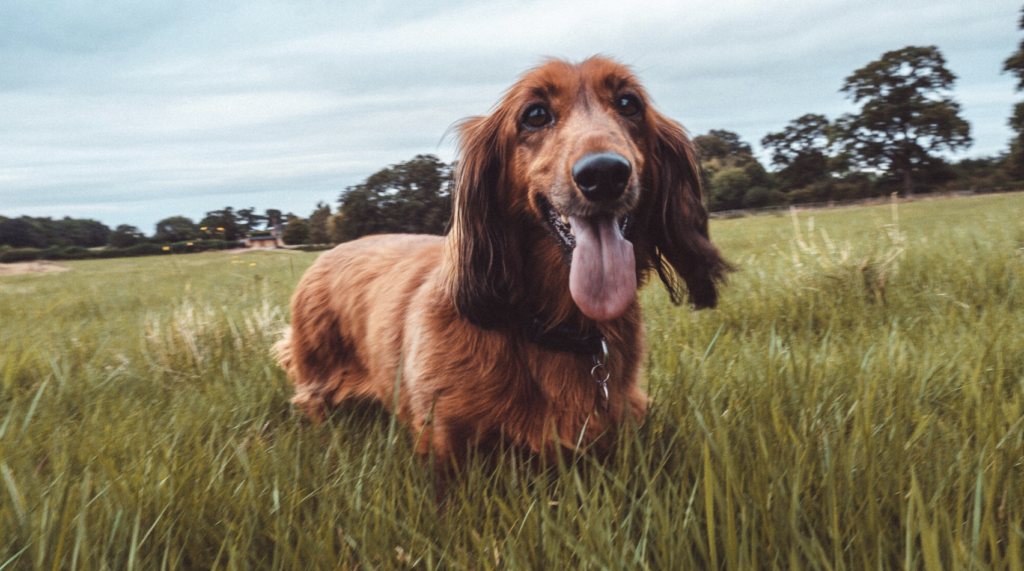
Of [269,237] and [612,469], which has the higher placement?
[269,237]

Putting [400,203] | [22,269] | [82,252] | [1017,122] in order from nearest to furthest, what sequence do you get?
[400,203] → [22,269] → [82,252] → [1017,122]

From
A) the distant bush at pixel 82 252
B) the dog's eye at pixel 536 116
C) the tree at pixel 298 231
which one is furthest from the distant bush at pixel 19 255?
the dog's eye at pixel 536 116

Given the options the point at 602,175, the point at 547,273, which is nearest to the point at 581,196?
the point at 602,175

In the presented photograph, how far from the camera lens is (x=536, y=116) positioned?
7.12ft

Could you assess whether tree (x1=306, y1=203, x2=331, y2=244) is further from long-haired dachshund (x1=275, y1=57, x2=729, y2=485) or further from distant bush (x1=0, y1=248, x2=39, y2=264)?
distant bush (x1=0, y1=248, x2=39, y2=264)

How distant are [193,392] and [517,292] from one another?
1703mm

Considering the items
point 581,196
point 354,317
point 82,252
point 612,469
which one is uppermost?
point 581,196

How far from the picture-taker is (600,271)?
1899 mm

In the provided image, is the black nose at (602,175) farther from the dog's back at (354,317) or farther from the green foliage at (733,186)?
the green foliage at (733,186)

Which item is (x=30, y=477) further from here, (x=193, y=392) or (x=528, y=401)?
(x=528, y=401)

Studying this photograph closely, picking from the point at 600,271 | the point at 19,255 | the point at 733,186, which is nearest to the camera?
the point at 600,271

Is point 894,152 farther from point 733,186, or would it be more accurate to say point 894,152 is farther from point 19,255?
point 19,255

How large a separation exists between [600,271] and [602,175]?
327 millimetres

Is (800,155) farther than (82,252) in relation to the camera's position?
Yes
